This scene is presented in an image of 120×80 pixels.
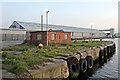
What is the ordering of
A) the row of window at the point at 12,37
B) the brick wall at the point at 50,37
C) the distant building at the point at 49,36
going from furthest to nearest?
the row of window at the point at 12,37 < the distant building at the point at 49,36 < the brick wall at the point at 50,37


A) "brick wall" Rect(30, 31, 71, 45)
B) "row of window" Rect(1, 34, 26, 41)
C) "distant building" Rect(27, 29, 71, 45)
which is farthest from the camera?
"row of window" Rect(1, 34, 26, 41)

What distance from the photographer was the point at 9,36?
48.0 meters

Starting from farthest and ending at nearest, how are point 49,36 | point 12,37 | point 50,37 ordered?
point 12,37
point 50,37
point 49,36

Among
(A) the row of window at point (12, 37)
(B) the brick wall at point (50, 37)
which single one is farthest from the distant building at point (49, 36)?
(A) the row of window at point (12, 37)

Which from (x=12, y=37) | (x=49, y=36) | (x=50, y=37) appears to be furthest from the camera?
(x=12, y=37)

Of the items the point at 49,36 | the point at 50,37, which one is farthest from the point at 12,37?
the point at 49,36

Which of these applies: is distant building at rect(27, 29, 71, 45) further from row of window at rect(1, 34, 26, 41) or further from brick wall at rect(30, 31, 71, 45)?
row of window at rect(1, 34, 26, 41)

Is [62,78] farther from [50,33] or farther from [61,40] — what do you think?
[61,40]

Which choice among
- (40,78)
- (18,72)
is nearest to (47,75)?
(40,78)

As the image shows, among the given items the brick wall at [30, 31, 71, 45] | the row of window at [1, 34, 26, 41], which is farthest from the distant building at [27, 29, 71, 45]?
the row of window at [1, 34, 26, 41]

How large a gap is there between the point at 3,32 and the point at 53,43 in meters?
13.7

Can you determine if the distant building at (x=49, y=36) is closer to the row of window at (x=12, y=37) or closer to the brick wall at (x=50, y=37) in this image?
the brick wall at (x=50, y=37)

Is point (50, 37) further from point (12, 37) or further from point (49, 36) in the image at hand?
point (12, 37)

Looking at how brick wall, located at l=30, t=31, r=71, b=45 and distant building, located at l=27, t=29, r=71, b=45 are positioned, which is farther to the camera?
distant building, located at l=27, t=29, r=71, b=45
